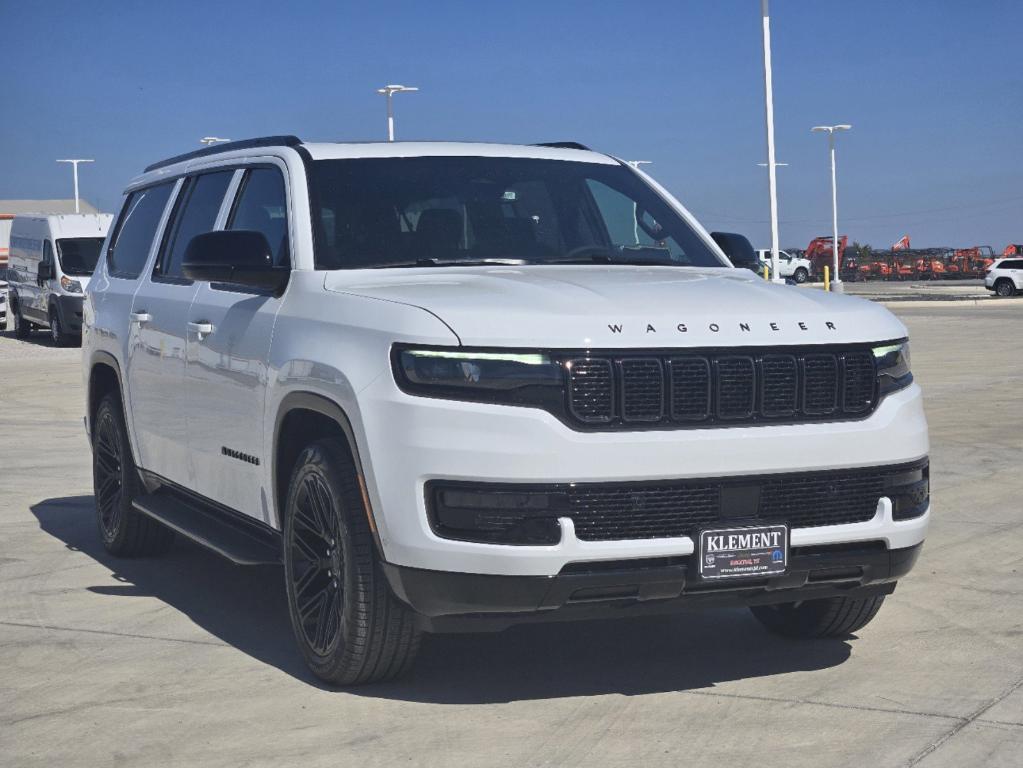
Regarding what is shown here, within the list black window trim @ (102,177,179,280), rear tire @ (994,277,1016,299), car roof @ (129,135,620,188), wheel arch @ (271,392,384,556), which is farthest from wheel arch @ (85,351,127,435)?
rear tire @ (994,277,1016,299)

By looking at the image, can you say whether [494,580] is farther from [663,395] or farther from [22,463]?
[22,463]

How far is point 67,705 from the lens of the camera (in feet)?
17.7

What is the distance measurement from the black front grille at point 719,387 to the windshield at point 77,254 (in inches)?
1016

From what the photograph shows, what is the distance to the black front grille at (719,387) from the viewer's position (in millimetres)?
4863

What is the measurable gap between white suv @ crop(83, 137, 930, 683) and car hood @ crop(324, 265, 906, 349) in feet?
0.04

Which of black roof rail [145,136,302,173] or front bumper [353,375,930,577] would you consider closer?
front bumper [353,375,930,577]

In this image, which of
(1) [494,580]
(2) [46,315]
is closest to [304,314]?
(1) [494,580]

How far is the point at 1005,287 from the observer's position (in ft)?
175

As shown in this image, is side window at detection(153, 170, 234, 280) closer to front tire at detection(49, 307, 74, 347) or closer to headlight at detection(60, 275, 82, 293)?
headlight at detection(60, 275, 82, 293)

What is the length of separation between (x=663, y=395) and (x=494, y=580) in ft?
2.55

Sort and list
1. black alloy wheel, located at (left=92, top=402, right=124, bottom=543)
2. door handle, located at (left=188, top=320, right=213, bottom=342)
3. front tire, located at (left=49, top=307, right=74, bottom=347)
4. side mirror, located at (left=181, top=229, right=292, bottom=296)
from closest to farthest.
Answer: side mirror, located at (left=181, top=229, right=292, bottom=296) → door handle, located at (left=188, top=320, right=213, bottom=342) → black alloy wheel, located at (left=92, top=402, right=124, bottom=543) → front tire, located at (left=49, top=307, right=74, bottom=347)

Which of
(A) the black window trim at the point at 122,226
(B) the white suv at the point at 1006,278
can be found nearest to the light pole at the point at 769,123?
Answer: (B) the white suv at the point at 1006,278

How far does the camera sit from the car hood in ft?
16.0

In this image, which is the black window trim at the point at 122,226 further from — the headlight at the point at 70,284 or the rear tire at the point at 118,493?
the headlight at the point at 70,284
